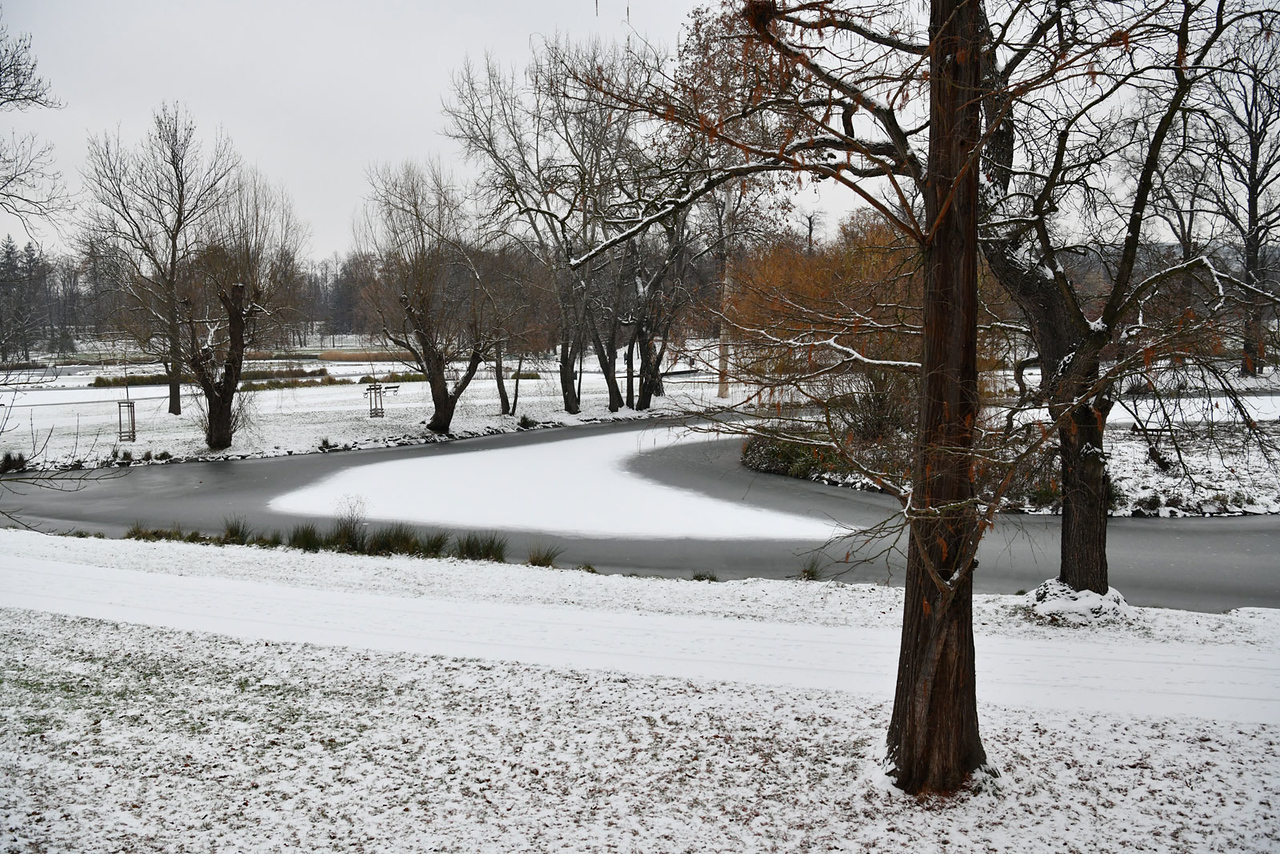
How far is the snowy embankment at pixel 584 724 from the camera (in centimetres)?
440

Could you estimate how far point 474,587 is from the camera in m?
9.73

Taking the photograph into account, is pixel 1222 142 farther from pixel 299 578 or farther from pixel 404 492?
pixel 404 492

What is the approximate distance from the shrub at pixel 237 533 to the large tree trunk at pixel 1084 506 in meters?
10.8

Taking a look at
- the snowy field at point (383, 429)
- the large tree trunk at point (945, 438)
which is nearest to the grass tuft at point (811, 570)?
the snowy field at point (383, 429)

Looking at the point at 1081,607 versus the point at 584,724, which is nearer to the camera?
the point at 584,724

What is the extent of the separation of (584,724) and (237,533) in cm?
909

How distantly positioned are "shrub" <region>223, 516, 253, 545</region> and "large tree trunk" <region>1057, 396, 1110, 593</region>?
10.8 meters

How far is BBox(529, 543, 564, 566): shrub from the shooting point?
1152 cm

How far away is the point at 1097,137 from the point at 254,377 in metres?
41.4

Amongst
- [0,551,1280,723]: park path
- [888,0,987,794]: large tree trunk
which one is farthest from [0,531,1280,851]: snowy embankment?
[888,0,987,794]: large tree trunk

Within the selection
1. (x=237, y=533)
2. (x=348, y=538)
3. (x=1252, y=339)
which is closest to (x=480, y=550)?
(x=348, y=538)

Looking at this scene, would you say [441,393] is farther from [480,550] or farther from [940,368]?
[940,368]

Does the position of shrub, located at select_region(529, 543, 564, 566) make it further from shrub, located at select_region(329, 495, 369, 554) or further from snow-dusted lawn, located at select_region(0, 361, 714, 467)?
snow-dusted lawn, located at select_region(0, 361, 714, 467)

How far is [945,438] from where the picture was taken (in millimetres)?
4547
